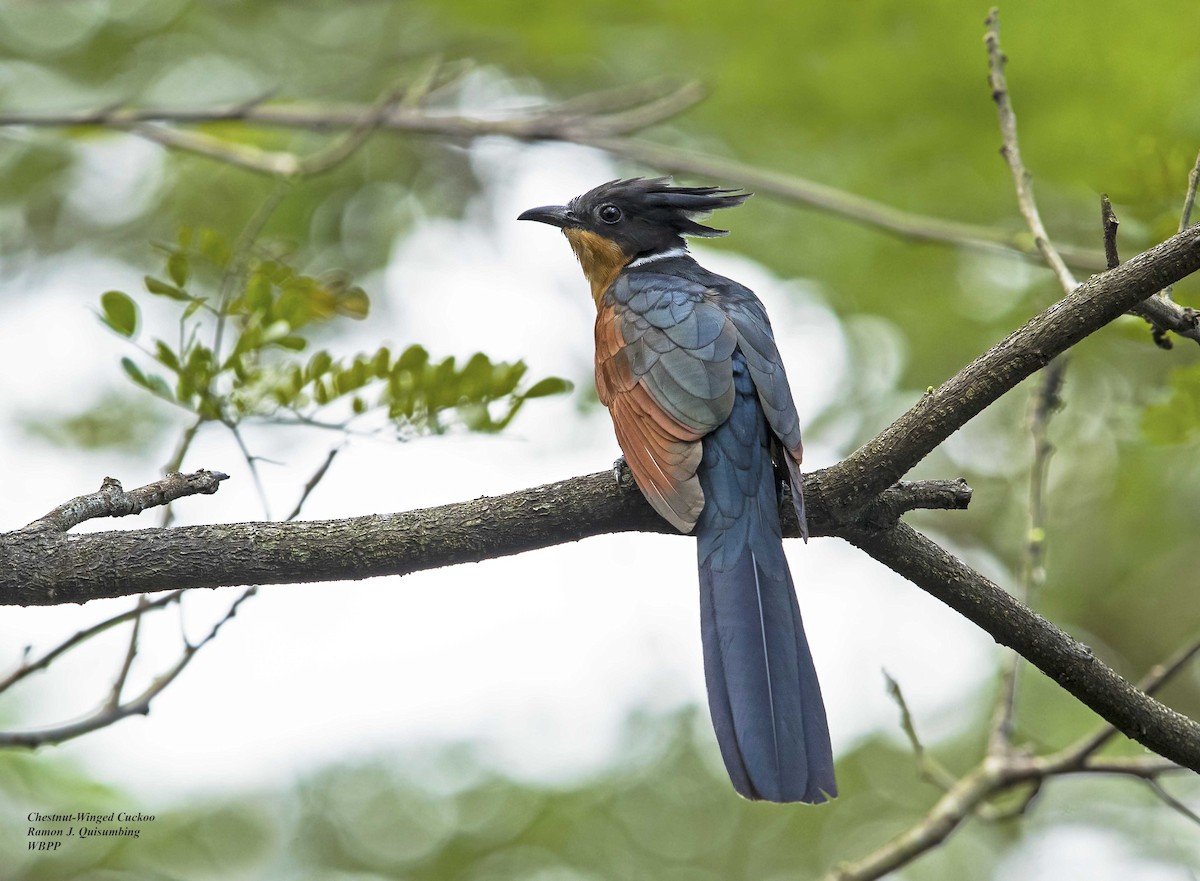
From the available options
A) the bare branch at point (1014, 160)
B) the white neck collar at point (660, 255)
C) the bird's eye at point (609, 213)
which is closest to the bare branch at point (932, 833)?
the bare branch at point (1014, 160)

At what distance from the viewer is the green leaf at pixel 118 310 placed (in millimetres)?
3453

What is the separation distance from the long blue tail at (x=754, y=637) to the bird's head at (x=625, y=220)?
1740 millimetres

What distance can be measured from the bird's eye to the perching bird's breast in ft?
0.33

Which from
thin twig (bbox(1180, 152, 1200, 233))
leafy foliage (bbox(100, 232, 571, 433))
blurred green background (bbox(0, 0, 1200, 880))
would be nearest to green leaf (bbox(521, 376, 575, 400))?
leafy foliage (bbox(100, 232, 571, 433))

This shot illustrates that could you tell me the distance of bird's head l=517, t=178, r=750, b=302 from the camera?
5.07 m

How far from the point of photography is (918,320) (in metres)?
7.70

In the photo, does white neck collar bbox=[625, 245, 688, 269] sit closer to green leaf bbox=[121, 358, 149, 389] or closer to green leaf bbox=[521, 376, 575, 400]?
green leaf bbox=[521, 376, 575, 400]

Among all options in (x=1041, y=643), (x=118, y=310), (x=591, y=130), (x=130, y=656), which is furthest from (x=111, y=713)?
(x=591, y=130)

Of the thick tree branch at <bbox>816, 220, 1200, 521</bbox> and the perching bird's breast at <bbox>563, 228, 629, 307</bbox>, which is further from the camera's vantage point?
the perching bird's breast at <bbox>563, 228, 629, 307</bbox>

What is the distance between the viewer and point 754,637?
10.1 ft

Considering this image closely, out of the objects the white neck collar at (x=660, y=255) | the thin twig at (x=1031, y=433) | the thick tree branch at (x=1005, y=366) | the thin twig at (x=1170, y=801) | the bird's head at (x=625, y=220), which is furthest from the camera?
the bird's head at (x=625, y=220)

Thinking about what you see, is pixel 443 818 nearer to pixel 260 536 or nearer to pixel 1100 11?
pixel 260 536

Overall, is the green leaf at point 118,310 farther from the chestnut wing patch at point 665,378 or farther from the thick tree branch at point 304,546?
the chestnut wing patch at point 665,378

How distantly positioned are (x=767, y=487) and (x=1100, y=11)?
12.9 ft
